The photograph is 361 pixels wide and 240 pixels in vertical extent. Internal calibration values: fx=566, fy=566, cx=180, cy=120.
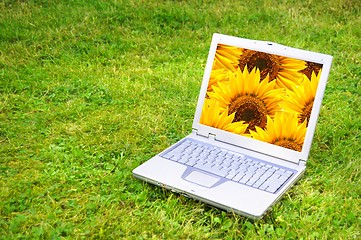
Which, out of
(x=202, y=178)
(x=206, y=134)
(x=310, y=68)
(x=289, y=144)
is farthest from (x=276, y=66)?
(x=202, y=178)

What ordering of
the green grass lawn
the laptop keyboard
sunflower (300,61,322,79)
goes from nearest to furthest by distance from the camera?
the green grass lawn, the laptop keyboard, sunflower (300,61,322,79)

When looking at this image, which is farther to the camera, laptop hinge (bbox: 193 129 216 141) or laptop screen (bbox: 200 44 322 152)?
laptop hinge (bbox: 193 129 216 141)

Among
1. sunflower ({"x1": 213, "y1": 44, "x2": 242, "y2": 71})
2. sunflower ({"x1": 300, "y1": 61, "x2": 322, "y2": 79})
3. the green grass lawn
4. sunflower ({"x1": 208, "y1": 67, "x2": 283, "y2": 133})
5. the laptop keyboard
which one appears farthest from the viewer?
sunflower ({"x1": 213, "y1": 44, "x2": 242, "y2": 71})

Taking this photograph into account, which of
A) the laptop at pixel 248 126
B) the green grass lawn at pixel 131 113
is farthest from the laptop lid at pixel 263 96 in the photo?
the green grass lawn at pixel 131 113

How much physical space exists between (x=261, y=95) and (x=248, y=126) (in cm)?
20

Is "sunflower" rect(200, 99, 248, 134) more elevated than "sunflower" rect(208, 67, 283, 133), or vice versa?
"sunflower" rect(208, 67, 283, 133)

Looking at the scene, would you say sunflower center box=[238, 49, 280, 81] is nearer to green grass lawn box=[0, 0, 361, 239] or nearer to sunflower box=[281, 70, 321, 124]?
sunflower box=[281, 70, 321, 124]

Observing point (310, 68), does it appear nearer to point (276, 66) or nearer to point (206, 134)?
point (276, 66)

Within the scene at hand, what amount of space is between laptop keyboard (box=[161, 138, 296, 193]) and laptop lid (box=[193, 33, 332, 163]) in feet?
0.30

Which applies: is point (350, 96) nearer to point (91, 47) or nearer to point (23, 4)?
point (91, 47)

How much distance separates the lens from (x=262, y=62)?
3.28 m

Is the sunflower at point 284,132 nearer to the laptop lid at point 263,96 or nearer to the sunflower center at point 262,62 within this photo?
the laptop lid at point 263,96

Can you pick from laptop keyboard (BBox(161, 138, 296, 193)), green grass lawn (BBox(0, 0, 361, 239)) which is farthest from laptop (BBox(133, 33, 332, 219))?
green grass lawn (BBox(0, 0, 361, 239))

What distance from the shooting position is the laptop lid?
317 cm
